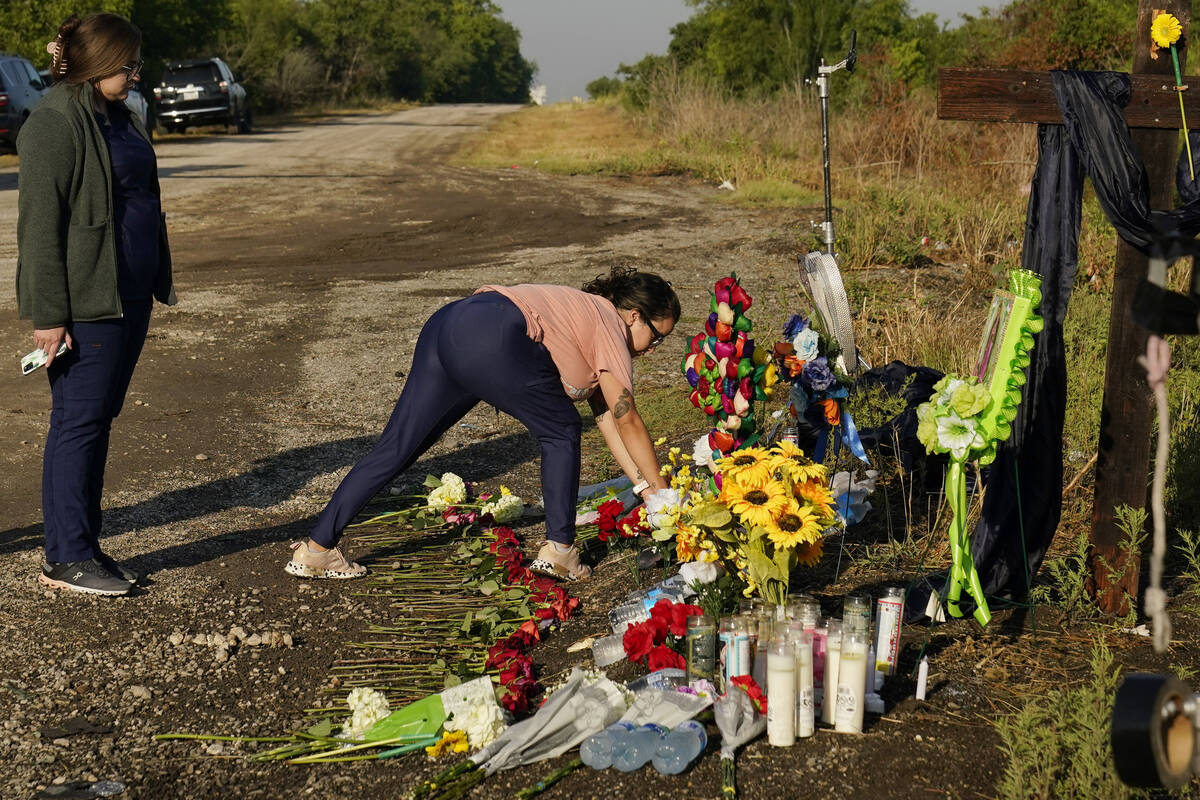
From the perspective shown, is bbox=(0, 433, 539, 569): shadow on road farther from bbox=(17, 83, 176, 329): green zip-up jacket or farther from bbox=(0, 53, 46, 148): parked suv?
bbox=(0, 53, 46, 148): parked suv

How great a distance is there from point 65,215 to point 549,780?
8.61 feet

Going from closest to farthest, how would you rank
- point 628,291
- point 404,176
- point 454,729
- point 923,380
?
point 454,729
point 628,291
point 923,380
point 404,176

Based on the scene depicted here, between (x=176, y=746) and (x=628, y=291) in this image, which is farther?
(x=628, y=291)

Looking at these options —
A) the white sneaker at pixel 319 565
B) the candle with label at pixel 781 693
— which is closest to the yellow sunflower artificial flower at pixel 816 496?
the candle with label at pixel 781 693

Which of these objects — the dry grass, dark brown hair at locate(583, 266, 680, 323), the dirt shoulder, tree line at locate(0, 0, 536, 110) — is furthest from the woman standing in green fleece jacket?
tree line at locate(0, 0, 536, 110)

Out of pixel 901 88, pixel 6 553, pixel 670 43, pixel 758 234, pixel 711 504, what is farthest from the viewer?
pixel 670 43

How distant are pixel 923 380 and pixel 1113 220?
2.32 metres

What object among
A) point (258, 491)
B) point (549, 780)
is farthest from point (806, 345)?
point (258, 491)

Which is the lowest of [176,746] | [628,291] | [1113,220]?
[176,746]

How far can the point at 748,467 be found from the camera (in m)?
3.67

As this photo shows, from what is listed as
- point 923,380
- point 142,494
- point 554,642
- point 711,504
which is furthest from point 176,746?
point 923,380

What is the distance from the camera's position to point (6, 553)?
516cm

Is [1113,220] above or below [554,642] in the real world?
above

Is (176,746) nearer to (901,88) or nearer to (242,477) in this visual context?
(242,477)
